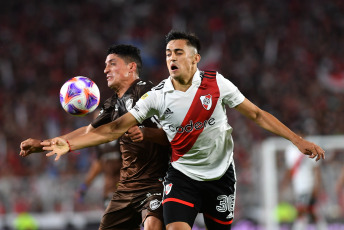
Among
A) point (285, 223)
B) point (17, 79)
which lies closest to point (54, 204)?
point (285, 223)

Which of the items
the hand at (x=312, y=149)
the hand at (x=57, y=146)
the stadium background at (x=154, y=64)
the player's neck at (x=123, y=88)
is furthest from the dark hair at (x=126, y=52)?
the stadium background at (x=154, y=64)

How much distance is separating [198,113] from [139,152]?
87cm

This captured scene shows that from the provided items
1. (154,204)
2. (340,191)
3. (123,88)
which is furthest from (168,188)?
(340,191)

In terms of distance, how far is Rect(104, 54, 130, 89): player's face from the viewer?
5574mm

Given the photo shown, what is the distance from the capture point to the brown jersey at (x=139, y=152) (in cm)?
534

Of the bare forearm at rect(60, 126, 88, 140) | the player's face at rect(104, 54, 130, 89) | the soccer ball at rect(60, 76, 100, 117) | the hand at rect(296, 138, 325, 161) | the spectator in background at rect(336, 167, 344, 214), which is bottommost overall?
the spectator in background at rect(336, 167, 344, 214)

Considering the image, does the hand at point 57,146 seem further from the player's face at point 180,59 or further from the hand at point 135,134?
the player's face at point 180,59

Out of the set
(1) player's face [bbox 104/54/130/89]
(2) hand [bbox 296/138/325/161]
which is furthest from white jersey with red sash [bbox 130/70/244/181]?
(1) player's face [bbox 104/54/130/89]

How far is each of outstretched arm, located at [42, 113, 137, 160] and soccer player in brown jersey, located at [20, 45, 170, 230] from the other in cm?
46

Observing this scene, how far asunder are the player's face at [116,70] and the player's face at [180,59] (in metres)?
0.80

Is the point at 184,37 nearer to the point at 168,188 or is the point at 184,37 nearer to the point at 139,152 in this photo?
the point at 139,152

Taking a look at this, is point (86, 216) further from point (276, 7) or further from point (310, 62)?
point (276, 7)

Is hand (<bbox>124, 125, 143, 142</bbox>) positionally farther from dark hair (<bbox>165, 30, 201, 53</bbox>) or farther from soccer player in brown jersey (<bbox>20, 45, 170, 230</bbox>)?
dark hair (<bbox>165, 30, 201, 53</bbox>)

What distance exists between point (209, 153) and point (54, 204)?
25.3 ft
